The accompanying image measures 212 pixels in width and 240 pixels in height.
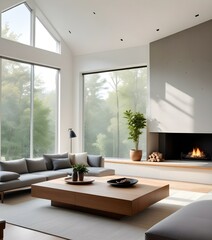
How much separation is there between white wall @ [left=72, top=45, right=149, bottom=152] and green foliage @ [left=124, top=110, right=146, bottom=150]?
1.46 metres

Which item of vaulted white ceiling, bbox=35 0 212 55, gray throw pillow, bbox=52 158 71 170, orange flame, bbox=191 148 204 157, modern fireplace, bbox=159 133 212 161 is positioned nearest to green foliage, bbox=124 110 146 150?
modern fireplace, bbox=159 133 212 161

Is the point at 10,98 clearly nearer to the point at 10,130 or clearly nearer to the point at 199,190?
the point at 10,130

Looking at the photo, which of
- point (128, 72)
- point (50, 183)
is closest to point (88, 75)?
point (128, 72)

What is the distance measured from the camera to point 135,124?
25.6ft

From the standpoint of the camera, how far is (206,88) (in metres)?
7.13

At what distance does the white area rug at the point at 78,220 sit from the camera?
3.74 metres

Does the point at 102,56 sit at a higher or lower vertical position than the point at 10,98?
higher

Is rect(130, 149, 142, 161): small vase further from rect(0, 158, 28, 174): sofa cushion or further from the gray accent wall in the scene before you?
rect(0, 158, 28, 174): sofa cushion

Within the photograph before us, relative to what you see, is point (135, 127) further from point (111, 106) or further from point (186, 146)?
point (186, 146)

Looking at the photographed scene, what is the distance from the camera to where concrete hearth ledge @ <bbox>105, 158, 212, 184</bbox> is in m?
7.02

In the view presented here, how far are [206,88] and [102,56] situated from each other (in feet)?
10.6

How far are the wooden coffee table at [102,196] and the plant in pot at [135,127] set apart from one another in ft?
9.06

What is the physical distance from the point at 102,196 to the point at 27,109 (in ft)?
14.6

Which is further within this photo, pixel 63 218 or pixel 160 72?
pixel 160 72
